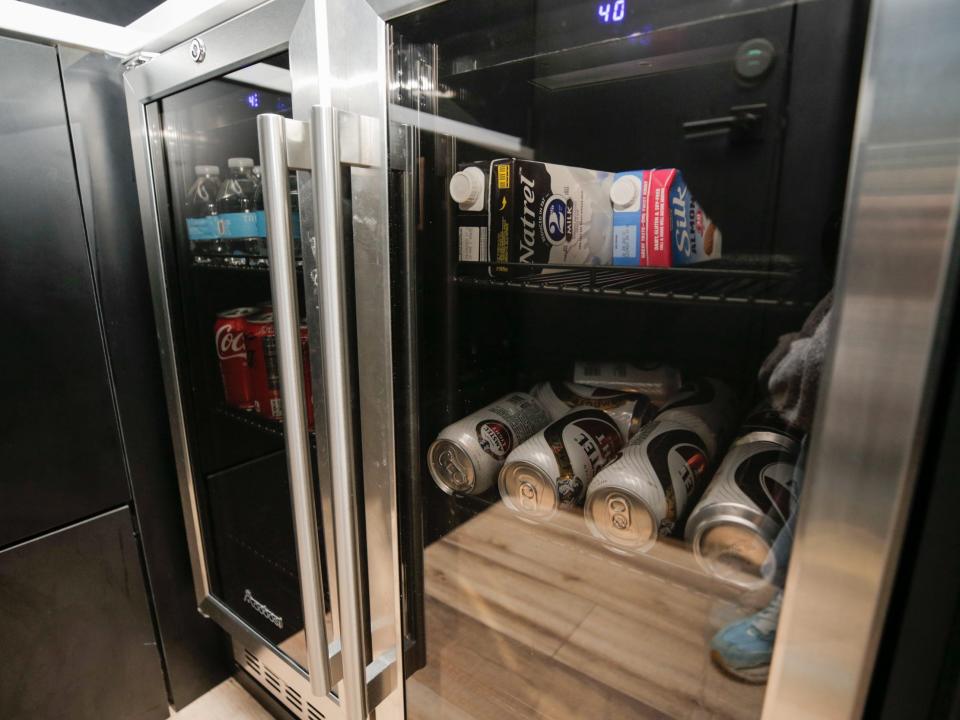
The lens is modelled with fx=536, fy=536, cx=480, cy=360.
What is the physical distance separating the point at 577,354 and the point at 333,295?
0.40 meters

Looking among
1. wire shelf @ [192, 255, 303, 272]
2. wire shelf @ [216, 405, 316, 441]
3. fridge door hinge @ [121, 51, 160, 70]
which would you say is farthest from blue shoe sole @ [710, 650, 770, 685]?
fridge door hinge @ [121, 51, 160, 70]

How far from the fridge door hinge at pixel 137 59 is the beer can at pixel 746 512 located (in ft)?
3.41

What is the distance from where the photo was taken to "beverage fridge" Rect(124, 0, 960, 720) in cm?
44

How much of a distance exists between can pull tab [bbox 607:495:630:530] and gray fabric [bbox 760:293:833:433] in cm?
19

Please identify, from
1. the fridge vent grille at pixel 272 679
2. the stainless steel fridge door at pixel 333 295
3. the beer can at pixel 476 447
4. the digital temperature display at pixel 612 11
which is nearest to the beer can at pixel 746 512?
the beer can at pixel 476 447

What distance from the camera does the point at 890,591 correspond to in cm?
39

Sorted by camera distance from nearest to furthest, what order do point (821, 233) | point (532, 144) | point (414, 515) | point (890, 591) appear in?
point (890, 591), point (821, 233), point (414, 515), point (532, 144)

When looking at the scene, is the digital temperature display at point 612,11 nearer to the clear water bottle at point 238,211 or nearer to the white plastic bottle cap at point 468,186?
the white plastic bottle cap at point 468,186

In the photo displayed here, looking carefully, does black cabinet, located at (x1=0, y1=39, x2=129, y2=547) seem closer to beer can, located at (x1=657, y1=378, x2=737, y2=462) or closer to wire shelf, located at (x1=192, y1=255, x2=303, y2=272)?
wire shelf, located at (x1=192, y1=255, x2=303, y2=272)

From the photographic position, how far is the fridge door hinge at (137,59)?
0.87 meters

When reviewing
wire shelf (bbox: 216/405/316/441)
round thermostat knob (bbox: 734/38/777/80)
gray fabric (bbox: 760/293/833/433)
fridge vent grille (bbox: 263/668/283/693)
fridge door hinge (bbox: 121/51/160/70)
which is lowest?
fridge vent grille (bbox: 263/668/283/693)

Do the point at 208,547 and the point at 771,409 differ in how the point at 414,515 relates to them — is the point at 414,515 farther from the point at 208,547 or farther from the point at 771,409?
the point at 208,547

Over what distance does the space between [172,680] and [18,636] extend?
1.07 ft

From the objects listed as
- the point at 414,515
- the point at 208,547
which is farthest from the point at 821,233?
the point at 208,547
